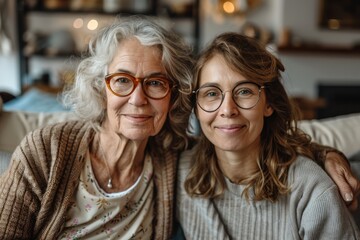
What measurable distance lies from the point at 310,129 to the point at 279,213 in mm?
525

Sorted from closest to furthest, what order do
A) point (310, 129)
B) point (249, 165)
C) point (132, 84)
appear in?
point (132, 84), point (249, 165), point (310, 129)

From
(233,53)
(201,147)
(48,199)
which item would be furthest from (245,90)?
(48,199)

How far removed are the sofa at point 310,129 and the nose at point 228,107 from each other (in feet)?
1.80

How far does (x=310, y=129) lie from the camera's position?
1820mm

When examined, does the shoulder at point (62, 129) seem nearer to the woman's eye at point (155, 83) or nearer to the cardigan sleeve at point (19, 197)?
the cardigan sleeve at point (19, 197)

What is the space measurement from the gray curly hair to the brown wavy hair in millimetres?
51

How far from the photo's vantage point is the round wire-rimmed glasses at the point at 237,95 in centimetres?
134

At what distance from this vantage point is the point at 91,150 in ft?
4.88

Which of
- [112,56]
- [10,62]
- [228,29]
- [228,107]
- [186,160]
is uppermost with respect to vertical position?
[112,56]

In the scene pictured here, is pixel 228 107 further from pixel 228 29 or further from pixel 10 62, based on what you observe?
pixel 10 62

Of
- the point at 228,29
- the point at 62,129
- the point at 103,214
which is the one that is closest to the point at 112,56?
the point at 62,129

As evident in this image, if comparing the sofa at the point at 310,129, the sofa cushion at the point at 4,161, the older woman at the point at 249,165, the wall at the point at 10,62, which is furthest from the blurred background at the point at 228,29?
the older woman at the point at 249,165

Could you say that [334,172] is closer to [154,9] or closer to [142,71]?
[142,71]

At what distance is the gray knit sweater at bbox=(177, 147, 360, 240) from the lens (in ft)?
4.16
